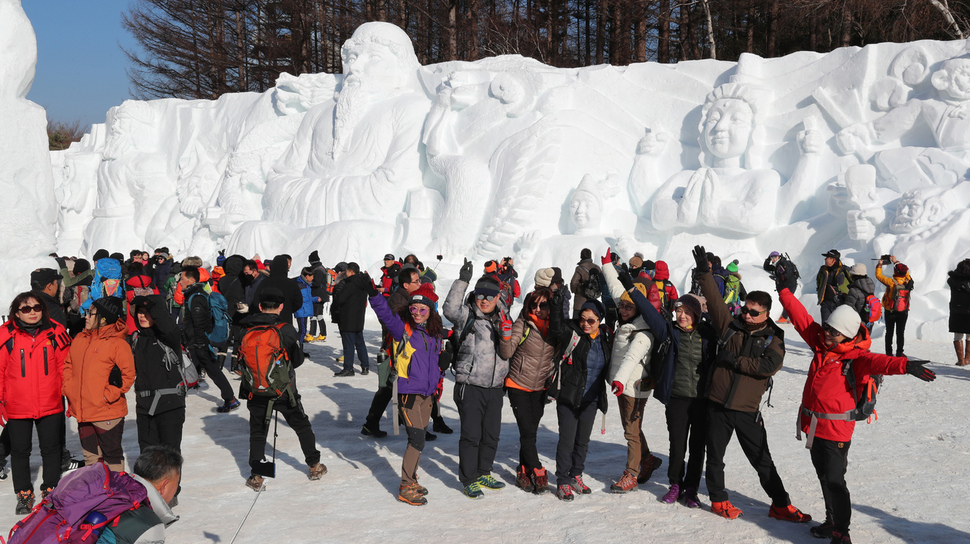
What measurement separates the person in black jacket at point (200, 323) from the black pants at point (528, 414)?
11.0 feet

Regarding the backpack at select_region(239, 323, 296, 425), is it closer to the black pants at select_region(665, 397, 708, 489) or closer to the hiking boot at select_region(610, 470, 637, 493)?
the hiking boot at select_region(610, 470, 637, 493)

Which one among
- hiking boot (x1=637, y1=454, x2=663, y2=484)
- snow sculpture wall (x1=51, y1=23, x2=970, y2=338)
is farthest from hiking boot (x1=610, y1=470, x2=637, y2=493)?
snow sculpture wall (x1=51, y1=23, x2=970, y2=338)

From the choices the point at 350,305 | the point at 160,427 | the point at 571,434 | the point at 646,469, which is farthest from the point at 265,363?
the point at 350,305

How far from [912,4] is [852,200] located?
8.32 metres

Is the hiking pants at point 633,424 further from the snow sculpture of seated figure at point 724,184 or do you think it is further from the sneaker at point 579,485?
the snow sculpture of seated figure at point 724,184

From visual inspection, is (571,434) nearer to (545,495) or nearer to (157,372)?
(545,495)

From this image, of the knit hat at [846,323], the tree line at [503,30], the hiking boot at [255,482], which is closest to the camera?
the knit hat at [846,323]

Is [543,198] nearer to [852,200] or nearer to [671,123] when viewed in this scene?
[671,123]

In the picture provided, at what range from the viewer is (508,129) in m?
14.8

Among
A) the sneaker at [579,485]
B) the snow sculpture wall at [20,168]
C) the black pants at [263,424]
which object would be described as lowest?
the sneaker at [579,485]

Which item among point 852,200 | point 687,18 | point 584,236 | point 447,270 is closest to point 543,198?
point 584,236

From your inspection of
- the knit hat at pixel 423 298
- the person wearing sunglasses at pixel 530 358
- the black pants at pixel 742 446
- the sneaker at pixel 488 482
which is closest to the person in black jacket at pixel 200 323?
the knit hat at pixel 423 298

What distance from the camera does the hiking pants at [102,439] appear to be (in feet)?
14.1

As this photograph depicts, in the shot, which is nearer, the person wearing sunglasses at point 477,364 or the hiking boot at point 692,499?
the hiking boot at point 692,499
